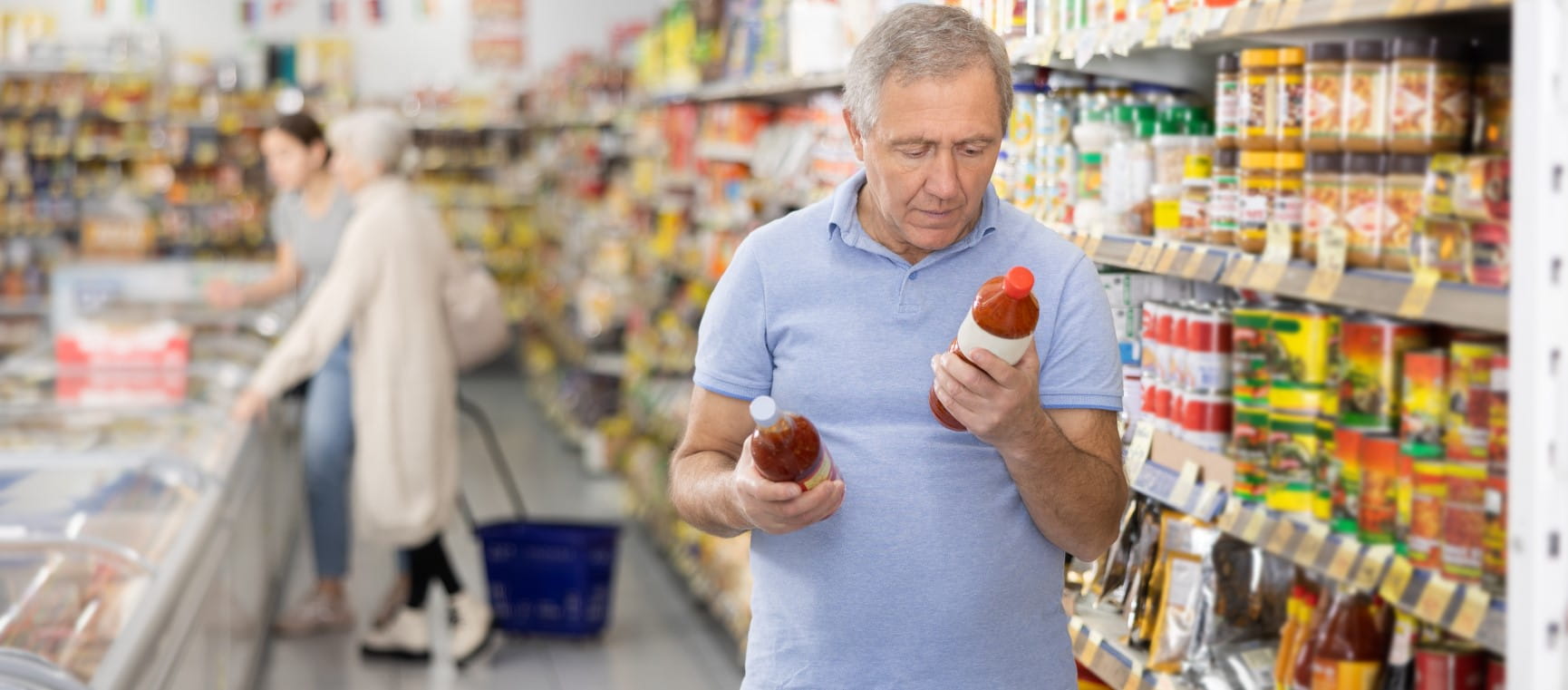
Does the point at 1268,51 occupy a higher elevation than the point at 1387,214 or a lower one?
higher

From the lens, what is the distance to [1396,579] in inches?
76.0

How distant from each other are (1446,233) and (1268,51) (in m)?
0.51

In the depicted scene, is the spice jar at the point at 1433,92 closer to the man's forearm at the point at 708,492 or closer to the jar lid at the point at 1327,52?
the jar lid at the point at 1327,52


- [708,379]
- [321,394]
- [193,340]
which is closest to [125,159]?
[193,340]

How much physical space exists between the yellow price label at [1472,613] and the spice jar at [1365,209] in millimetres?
456

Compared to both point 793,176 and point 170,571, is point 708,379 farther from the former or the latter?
point 793,176

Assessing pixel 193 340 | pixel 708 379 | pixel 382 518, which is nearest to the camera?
pixel 708 379

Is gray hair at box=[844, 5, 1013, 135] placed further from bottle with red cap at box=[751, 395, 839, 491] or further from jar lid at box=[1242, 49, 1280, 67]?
jar lid at box=[1242, 49, 1280, 67]

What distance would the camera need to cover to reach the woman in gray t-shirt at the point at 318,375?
18.4 feet

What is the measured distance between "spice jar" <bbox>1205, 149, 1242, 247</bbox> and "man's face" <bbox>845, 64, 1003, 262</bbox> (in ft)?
2.18

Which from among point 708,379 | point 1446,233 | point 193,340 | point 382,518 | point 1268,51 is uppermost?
point 1268,51

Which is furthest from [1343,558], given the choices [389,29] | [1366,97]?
[389,29]

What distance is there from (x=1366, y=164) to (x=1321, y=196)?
9 cm

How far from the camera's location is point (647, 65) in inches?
324
